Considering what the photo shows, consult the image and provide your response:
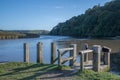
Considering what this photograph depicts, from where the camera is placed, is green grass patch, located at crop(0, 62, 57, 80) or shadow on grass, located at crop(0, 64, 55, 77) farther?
shadow on grass, located at crop(0, 64, 55, 77)

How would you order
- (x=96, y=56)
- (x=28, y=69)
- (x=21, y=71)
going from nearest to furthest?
(x=21, y=71)
(x=28, y=69)
(x=96, y=56)

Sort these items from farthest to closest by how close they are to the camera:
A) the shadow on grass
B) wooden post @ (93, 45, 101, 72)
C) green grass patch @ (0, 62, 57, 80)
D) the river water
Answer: the river water, wooden post @ (93, 45, 101, 72), the shadow on grass, green grass patch @ (0, 62, 57, 80)

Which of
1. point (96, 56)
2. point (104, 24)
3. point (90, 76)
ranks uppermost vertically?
point (104, 24)

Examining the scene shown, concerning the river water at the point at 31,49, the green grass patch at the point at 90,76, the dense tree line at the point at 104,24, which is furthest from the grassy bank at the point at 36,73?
the dense tree line at the point at 104,24

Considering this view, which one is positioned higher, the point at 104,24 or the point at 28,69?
the point at 104,24

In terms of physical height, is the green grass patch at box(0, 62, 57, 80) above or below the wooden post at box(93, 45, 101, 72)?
below

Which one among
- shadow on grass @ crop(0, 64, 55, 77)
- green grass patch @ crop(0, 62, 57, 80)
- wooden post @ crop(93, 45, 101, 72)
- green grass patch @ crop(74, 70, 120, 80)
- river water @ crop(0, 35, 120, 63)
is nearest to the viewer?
green grass patch @ crop(74, 70, 120, 80)

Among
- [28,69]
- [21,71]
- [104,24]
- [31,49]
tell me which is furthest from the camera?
A: [104,24]

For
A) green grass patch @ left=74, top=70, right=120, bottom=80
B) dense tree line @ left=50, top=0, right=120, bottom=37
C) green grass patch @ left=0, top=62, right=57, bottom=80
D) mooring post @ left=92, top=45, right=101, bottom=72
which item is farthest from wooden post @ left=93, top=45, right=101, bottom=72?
dense tree line @ left=50, top=0, right=120, bottom=37

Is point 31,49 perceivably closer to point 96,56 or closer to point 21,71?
point 96,56

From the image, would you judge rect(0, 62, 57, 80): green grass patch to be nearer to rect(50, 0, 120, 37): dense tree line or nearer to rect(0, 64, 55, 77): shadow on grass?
rect(0, 64, 55, 77): shadow on grass

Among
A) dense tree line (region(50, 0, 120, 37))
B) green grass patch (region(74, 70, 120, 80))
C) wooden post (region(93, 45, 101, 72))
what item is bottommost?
green grass patch (region(74, 70, 120, 80))

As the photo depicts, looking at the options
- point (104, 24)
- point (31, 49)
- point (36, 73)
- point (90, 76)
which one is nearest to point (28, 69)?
point (36, 73)

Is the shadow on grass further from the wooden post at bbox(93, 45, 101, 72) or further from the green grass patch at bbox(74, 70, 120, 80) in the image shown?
the wooden post at bbox(93, 45, 101, 72)
